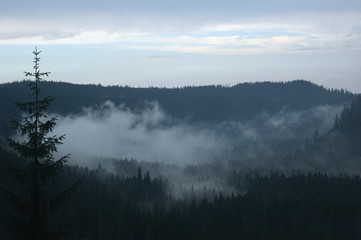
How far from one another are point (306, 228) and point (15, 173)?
177 metres

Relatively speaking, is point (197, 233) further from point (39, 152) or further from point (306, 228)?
point (39, 152)

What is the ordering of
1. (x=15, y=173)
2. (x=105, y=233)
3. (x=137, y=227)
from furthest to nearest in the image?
(x=137, y=227)
(x=105, y=233)
(x=15, y=173)

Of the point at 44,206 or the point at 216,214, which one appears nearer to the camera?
the point at 44,206

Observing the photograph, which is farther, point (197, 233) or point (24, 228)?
point (197, 233)

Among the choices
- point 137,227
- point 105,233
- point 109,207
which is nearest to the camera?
point 105,233

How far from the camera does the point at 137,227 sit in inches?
7244

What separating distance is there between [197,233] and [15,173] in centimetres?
15255

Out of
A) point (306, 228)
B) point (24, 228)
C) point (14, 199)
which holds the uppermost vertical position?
point (14, 199)

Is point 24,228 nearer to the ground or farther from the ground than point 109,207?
farther from the ground

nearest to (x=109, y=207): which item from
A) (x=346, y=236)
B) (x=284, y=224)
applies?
(x=284, y=224)

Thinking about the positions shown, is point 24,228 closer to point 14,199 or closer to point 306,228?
point 14,199

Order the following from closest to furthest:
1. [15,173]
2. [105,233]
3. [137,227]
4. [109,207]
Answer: [15,173] < [105,233] < [137,227] < [109,207]

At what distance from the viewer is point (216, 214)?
199 metres

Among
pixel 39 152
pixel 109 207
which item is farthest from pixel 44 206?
pixel 109 207
